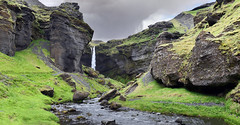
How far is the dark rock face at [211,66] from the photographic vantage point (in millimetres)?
34037

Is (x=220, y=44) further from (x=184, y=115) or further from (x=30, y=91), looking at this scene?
(x=30, y=91)

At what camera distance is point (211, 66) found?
38562 mm

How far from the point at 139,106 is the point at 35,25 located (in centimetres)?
13336

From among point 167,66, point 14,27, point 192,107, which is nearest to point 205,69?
point 192,107

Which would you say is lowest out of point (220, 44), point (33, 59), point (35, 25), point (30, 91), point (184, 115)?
point (184, 115)

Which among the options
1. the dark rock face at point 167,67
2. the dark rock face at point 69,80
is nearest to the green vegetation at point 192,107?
the dark rock face at point 167,67

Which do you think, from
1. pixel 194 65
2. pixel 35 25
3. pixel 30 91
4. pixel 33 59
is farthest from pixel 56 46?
pixel 194 65

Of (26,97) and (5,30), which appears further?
(5,30)

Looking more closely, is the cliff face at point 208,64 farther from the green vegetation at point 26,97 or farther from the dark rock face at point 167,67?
the green vegetation at point 26,97

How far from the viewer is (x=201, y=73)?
133 ft

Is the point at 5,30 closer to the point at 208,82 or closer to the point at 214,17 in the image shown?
the point at 208,82

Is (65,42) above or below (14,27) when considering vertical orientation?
below

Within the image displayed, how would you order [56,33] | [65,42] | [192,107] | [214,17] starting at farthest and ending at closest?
[56,33]
[65,42]
[214,17]
[192,107]

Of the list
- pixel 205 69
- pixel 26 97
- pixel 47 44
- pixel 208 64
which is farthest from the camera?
pixel 47 44
